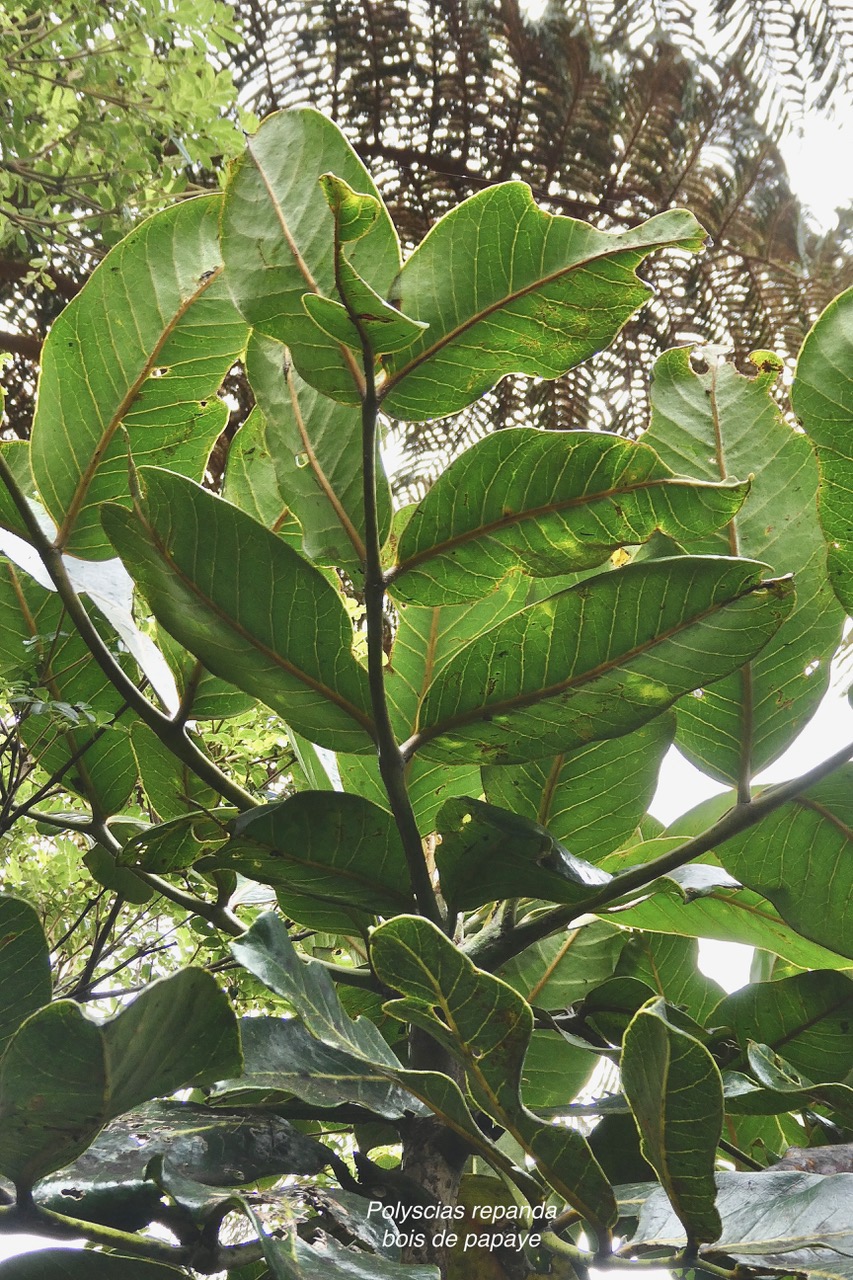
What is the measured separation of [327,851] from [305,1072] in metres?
0.06

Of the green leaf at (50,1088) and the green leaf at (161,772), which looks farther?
the green leaf at (161,772)

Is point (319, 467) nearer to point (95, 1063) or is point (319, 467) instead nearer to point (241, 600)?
point (241, 600)

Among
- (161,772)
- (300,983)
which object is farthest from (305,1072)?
(161,772)

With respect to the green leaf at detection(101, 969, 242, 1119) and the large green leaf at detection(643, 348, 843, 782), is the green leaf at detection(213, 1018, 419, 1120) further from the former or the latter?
the large green leaf at detection(643, 348, 843, 782)

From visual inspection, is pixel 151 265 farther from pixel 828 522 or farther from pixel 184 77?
pixel 184 77

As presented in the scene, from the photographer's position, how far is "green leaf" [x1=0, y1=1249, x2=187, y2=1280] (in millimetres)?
233

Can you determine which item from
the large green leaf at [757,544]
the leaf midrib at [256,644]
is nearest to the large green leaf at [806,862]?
the large green leaf at [757,544]

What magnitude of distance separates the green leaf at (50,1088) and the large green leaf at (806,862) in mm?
192

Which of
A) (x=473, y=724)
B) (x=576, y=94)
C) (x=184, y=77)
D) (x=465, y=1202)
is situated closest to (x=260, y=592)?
(x=473, y=724)

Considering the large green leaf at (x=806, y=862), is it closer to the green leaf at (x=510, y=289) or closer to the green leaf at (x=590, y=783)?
the green leaf at (x=590, y=783)

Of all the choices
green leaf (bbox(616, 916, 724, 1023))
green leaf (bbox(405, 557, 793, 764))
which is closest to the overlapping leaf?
green leaf (bbox(405, 557, 793, 764))

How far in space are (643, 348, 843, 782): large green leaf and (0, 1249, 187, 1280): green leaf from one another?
20 cm

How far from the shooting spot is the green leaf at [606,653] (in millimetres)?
264

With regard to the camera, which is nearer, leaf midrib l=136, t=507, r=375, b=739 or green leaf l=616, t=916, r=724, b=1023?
leaf midrib l=136, t=507, r=375, b=739
